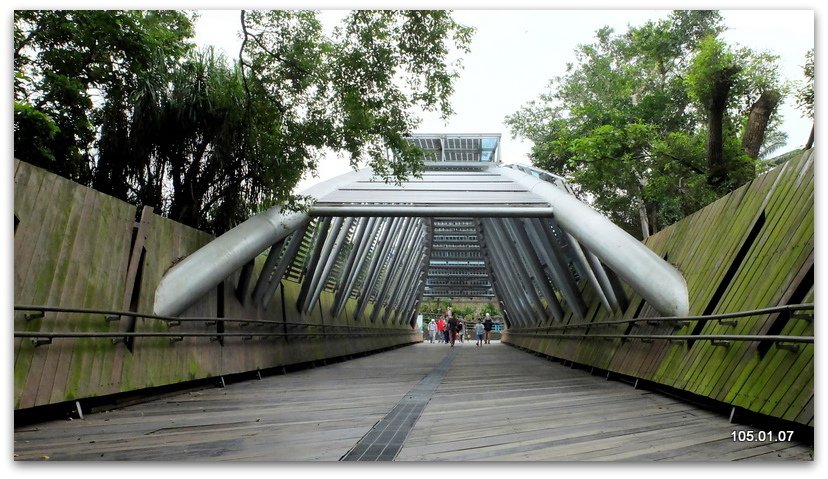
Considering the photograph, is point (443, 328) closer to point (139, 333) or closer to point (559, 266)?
point (559, 266)

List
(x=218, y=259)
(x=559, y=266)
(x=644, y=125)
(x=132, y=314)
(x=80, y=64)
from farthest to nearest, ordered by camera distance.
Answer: (x=644, y=125) < (x=559, y=266) < (x=218, y=259) < (x=80, y=64) < (x=132, y=314)

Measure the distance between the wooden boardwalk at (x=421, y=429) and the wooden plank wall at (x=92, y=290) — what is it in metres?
0.38

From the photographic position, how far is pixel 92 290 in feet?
23.7

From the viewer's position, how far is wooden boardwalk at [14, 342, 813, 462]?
479 centimetres

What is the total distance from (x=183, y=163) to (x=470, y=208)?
213 inches

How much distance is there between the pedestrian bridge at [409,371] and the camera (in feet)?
17.9

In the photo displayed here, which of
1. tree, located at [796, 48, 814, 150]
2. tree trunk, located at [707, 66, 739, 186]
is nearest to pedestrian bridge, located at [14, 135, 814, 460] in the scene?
tree, located at [796, 48, 814, 150]

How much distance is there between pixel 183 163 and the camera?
39.9ft

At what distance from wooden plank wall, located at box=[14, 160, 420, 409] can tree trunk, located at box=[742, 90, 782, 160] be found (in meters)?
8.61

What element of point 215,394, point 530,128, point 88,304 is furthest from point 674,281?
point 530,128

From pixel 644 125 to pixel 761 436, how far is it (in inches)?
495

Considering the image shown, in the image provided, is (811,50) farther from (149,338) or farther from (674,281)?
(149,338)

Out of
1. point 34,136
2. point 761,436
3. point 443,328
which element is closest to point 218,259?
point 34,136

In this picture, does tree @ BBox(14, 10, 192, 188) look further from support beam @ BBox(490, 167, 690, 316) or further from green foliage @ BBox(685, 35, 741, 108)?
green foliage @ BBox(685, 35, 741, 108)
